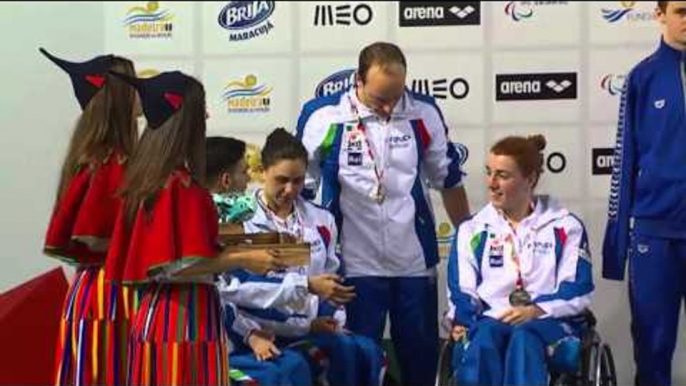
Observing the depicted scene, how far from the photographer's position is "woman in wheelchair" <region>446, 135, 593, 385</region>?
3.22m

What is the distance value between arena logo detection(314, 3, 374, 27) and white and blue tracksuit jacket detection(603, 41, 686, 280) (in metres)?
1.13

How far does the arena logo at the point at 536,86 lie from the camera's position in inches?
163

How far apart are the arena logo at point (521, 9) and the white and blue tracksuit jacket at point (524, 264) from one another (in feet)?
3.07

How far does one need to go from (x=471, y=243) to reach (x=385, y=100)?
0.59m

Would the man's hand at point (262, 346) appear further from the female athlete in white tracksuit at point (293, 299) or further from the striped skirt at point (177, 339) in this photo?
the striped skirt at point (177, 339)

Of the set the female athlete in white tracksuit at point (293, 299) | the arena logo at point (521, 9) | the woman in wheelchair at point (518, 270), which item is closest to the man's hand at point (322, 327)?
the female athlete in white tracksuit at point (293, 299)

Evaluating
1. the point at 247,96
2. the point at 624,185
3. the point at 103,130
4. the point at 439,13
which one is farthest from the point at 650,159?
the point at 103,130

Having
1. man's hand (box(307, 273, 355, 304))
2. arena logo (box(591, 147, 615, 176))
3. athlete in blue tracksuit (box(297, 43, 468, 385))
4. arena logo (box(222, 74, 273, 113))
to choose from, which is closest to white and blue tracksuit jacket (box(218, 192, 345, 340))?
man's hand (box(307, 273, 355, 304))

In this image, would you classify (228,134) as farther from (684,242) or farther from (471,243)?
(684,242)

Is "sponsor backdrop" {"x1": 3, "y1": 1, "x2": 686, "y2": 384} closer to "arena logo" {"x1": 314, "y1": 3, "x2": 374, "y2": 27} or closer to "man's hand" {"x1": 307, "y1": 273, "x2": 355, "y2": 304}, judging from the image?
"arena logo" {"x1": 314, "y1": 3, "x2": 374, "y2": 27}

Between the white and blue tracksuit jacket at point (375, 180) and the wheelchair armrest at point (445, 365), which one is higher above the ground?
the white and blue tracksuit jacket at point (375, 180)

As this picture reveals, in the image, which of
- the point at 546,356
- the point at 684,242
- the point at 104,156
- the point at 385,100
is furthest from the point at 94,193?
the point at 684,242

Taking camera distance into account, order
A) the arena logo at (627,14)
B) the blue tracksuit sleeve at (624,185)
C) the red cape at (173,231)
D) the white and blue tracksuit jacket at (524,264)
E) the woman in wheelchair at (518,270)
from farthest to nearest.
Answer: the arena logo at (627,14)
the blue tracksuit sleeve at (624,185)
the white and blue tracksuit jacket at (524,264)
the woman in wheelchair at (518,270)
the red cape at (173,231)

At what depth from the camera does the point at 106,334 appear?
2.96m
